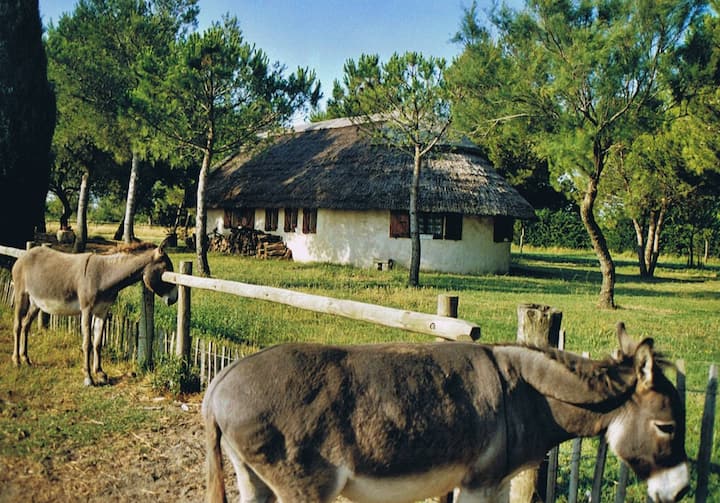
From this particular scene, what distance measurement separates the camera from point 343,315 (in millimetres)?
4301

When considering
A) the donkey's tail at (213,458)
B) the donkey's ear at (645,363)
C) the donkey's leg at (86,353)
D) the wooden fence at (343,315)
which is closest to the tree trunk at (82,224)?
the wooden fence at (343,315)

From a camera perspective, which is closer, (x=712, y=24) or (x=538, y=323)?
(x=538, y=323)

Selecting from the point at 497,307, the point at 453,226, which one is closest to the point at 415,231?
the point at 453,226

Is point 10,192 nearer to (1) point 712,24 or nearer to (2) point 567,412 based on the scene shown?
(2) point 567,412

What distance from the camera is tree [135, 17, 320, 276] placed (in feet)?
59.1

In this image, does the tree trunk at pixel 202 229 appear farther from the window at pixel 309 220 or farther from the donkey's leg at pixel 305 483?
the donkey's leg at pixel 305 483

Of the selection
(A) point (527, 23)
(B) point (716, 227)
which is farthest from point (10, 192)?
(B) point (716, 227)

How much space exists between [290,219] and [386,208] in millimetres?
5470

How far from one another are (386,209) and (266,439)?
20567 millimetres

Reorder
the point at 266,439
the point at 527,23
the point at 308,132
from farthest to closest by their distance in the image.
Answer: the point at 308,132, the point at 527,23, the point at 266,439

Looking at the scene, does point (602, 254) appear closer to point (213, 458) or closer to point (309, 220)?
point (309, 220)

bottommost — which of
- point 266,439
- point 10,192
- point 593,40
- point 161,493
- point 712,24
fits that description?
point 161,493

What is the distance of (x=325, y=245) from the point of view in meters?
24.3

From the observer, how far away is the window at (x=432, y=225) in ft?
74.5
